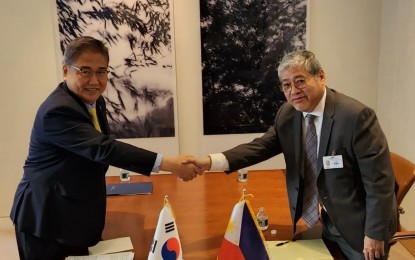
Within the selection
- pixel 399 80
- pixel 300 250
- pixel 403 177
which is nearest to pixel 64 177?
pixel 300 250

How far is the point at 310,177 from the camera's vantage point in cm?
185

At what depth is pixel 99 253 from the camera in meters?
1.69

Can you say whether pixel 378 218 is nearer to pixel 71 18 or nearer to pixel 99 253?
pixel 99 253

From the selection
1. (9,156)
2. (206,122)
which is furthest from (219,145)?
(9,156)

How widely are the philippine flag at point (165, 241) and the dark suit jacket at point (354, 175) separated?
615 millimetres

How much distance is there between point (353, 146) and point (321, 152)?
137 millimetres

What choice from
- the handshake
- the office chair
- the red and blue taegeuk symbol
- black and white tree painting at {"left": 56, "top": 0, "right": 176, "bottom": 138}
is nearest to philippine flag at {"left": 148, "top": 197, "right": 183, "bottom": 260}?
the red and blue taegeuk symbol

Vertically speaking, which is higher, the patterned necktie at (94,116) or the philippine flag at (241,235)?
the patterned necktie at (94,116)

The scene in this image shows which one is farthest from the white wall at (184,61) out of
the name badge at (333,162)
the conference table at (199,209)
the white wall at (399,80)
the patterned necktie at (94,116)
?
the name badge at (333,162)

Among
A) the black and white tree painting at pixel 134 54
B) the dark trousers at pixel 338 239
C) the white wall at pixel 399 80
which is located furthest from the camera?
the black and white tree painting at pixel 134 54

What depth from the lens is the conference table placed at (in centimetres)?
182

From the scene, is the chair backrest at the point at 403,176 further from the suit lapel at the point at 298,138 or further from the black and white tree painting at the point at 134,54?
the black and white tree painting at the point at 134,54

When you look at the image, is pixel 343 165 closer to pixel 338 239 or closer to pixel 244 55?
pixel 338 239

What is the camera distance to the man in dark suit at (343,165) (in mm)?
1611
